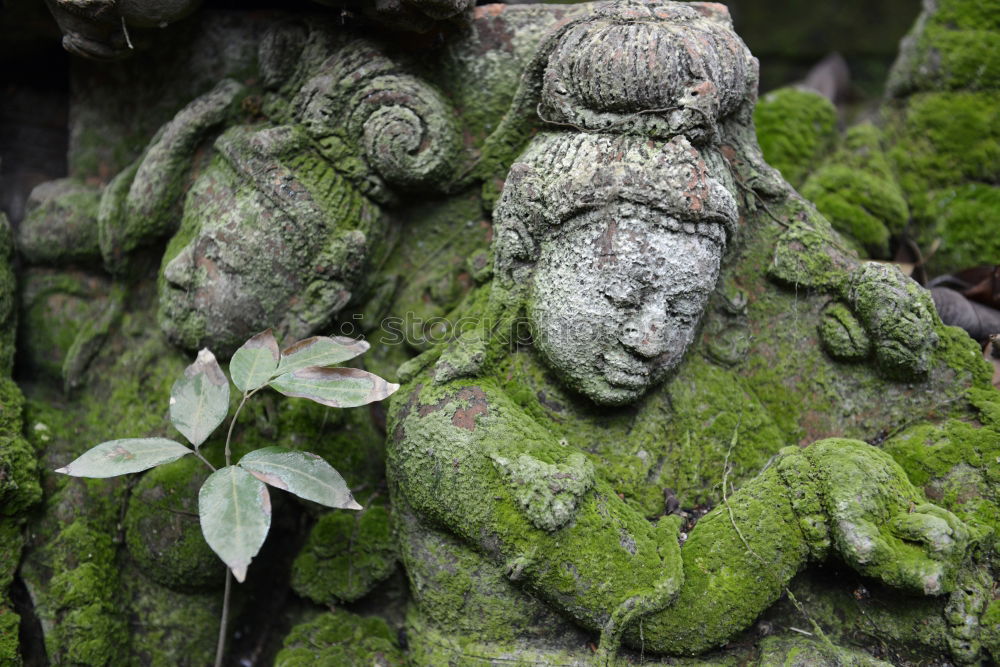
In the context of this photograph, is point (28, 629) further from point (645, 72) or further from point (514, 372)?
point (645, 72)

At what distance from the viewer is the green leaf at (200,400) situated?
1.98 m

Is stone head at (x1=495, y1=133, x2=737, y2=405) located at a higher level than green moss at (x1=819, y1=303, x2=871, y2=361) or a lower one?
higher

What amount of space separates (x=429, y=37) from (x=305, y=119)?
0.44m

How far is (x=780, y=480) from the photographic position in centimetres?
213

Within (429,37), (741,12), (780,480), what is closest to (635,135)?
(429,37)

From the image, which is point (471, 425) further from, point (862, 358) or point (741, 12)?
point (741, 12)

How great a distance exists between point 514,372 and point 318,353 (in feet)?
1.81

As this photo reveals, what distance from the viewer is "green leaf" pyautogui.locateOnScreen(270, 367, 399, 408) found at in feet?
6.53

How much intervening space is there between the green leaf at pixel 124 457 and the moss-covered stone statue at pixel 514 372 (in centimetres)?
52

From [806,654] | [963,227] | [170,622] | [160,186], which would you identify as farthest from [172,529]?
[963,227]

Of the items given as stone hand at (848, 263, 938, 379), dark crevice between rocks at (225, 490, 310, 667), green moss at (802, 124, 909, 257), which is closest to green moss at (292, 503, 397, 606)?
dark crevice between rocks at (225, 490, 310, 667)

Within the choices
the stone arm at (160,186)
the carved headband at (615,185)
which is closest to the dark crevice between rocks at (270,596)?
the stone arm at (160,186)

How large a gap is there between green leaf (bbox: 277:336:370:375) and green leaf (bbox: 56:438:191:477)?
30 cm

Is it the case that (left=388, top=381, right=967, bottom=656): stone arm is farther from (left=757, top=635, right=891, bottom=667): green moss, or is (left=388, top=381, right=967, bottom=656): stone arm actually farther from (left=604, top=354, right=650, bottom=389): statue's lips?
(left=604, top=354, right=650, bottom=389): statue's lips
